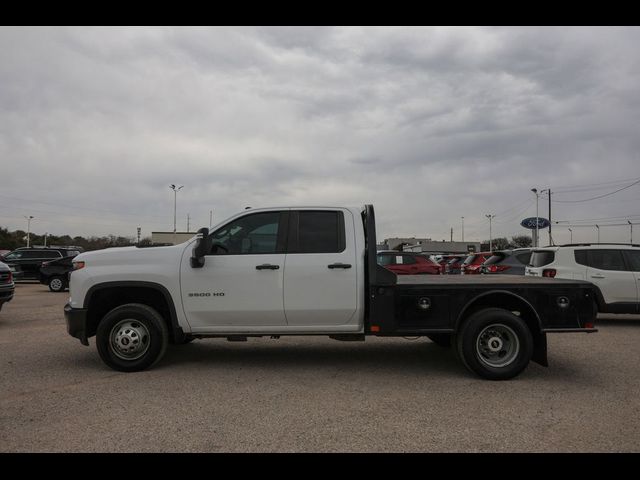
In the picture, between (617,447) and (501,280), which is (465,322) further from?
(617,447)

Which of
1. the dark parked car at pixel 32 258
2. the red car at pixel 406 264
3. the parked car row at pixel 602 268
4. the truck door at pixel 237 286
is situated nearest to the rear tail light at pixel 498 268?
the parked car row at pixel 602 268

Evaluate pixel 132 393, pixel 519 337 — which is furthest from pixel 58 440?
pixel 519 337

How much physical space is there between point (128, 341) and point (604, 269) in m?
9.39

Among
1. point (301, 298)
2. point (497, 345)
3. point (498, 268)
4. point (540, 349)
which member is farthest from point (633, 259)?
point (301, 298)

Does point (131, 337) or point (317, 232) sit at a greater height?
point (317, 232)

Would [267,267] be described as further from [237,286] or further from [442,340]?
[442,340]

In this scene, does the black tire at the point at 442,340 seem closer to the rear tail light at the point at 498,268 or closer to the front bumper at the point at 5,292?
the rear tail light at the point at 498,268

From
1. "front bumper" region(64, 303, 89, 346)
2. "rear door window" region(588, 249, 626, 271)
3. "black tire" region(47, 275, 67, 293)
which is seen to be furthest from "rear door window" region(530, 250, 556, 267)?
"black tire" region(47, 275, 67, 293)

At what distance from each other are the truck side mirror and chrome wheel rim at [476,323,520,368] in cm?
343

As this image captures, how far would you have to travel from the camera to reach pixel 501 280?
6477 millimetres

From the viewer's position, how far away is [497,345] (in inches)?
239

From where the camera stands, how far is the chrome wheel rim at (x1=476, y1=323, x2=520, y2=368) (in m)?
6.02

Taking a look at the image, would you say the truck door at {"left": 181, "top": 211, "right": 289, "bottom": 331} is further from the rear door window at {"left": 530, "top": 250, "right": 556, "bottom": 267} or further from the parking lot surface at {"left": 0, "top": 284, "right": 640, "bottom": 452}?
the rear door window at {"left": 530, "top": 250, "right": 556, "bottom": 267}

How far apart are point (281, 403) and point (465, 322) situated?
2.48 metres
